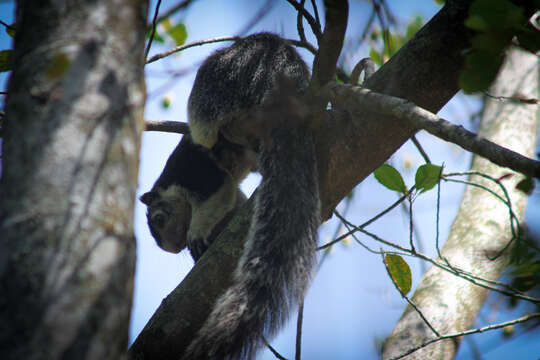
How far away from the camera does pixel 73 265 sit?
1.26 metres

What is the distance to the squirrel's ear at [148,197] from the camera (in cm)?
470

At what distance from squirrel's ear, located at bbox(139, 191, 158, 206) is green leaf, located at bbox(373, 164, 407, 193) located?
8.88 feet

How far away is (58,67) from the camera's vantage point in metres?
1.32

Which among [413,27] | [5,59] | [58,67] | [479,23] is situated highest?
[413,27]

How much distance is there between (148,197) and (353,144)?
2.83 meters

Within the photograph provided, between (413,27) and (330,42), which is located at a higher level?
(413,27)

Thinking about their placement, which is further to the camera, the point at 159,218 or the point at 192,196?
the point at 159,218

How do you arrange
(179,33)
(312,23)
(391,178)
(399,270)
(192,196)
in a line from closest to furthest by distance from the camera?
(312,23) → (391,178) → (399,270) → (179,33) → (192,196)

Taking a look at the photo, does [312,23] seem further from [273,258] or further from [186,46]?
[273,258]

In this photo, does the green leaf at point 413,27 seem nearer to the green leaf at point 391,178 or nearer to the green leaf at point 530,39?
the green leaf at point 391,178

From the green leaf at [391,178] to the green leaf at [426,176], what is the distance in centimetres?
13

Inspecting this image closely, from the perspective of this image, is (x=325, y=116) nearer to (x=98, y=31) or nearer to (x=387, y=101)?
(x=387, y=101)

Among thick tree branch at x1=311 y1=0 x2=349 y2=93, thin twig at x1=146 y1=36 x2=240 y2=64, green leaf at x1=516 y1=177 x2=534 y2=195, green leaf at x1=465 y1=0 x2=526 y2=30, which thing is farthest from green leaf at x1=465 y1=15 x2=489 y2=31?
thin twig at x1=146 y1=36 x2=240 y2=64


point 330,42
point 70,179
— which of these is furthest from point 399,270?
point 70,179
